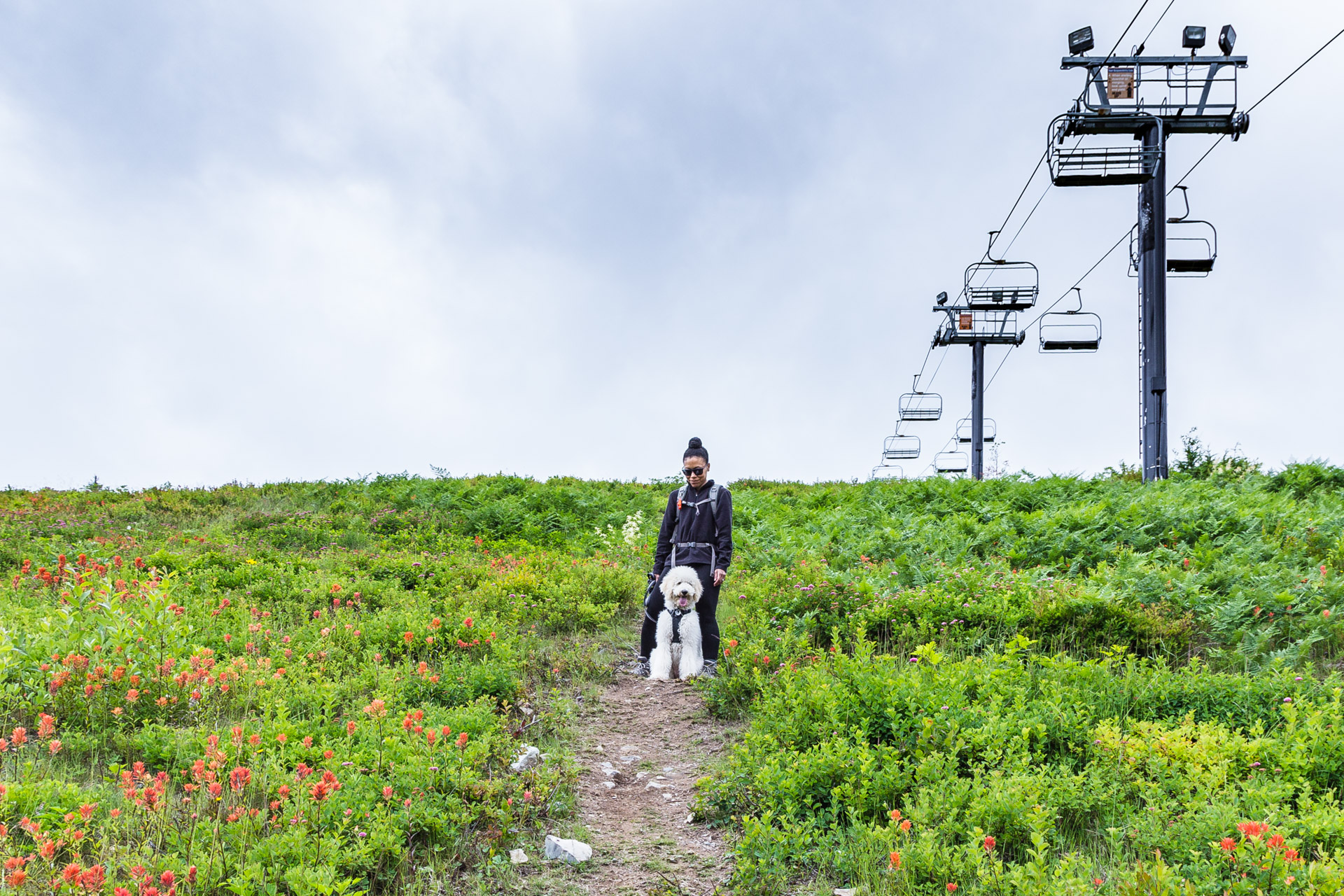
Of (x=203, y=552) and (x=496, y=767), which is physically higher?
(x=203, y=552)

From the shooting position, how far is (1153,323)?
716 inches

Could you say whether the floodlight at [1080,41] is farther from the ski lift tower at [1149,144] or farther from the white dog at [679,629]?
the white dog at [679,629]

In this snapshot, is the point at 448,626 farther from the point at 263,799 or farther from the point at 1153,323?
the point at 1153,323

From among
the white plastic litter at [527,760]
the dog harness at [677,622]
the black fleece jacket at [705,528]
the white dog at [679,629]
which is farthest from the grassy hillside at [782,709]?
the black fleece jacket at [705,528]

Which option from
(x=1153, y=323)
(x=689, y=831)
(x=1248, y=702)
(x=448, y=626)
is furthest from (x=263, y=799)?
(x=1153, y=323)

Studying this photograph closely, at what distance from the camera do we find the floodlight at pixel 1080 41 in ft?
63.0

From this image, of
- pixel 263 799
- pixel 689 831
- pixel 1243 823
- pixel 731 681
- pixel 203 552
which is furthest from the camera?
pixel 203 552

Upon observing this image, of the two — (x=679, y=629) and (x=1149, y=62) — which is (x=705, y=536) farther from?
(x=1149, y=62)

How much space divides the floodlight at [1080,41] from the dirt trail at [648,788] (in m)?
17.7

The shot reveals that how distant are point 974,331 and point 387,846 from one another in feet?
114

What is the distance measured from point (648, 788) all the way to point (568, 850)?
1568mm

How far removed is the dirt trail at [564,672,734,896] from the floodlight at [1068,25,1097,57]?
58.1ft

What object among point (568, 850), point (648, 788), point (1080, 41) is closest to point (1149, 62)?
point (1080, 41)

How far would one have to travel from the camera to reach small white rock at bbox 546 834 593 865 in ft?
17.9
